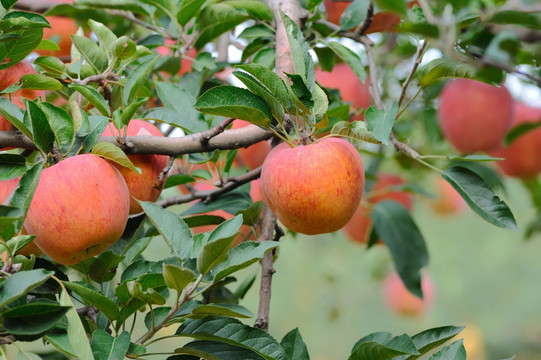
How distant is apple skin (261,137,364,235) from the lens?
0.69 metres

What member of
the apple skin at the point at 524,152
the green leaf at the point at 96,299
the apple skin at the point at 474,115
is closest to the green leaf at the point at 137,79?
the green leaf at the point at 96,299

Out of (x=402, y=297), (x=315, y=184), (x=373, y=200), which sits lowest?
(x=402, y=297)

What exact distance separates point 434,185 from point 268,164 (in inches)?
80.6

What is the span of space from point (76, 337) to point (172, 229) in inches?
5.5

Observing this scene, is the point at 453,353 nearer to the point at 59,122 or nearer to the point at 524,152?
the point at 59,122

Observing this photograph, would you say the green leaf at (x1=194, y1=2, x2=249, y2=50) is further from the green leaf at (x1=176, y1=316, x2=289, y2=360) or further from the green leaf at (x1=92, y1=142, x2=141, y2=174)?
the green leaf at (x1=176, y1=316, x2=289, y2=360)

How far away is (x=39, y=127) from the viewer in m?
0.66

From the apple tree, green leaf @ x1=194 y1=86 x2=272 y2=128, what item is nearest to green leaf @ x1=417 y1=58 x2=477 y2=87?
the apple tree

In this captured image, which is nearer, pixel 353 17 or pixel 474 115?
pixel 353 17

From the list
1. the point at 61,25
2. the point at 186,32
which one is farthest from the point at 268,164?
Result: the point at 61,25

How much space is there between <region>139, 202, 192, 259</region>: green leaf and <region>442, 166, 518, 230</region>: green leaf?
0.38 meters

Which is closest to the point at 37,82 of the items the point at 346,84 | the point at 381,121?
the point at 381,121

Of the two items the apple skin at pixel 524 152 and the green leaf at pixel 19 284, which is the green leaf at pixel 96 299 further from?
the apple skin at pixel 524 152

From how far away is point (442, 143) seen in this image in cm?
195
